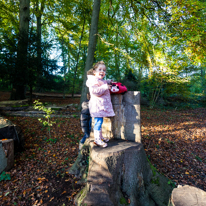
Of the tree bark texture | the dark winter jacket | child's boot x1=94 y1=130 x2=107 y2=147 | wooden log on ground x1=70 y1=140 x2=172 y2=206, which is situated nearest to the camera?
wooden log on ground x1=70 y1=140 x2=172 y2=206

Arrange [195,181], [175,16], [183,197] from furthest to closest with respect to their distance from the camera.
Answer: [175,16], [195,181], [183,197]

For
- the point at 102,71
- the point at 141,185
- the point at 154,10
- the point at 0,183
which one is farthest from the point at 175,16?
the point at 0,183

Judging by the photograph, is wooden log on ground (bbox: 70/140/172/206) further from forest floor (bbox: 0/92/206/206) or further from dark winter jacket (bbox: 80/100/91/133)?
dark winter jacket (bbox: 80/100/91/133)

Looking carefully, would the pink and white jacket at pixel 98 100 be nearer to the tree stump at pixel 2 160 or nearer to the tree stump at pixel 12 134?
the tree stump at pixel 2 160

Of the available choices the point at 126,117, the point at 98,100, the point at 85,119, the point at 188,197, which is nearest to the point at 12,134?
the point at 85,119

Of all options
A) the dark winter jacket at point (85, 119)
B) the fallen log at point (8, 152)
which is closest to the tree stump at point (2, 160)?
the fallen log at point (8, 152)

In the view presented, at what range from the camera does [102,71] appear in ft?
8.52

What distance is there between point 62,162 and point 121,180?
6.59 feet

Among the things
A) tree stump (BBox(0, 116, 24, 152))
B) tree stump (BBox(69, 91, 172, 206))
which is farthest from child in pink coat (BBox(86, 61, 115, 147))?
tree stump (BBox(0, 116, 24, 152))

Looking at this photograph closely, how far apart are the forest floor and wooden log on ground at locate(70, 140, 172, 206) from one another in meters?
0.68

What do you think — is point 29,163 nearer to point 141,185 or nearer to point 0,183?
point 0,183

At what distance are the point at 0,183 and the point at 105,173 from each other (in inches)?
101

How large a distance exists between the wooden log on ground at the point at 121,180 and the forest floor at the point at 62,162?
26.8 inches

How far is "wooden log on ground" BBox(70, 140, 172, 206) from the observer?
6.20ft
